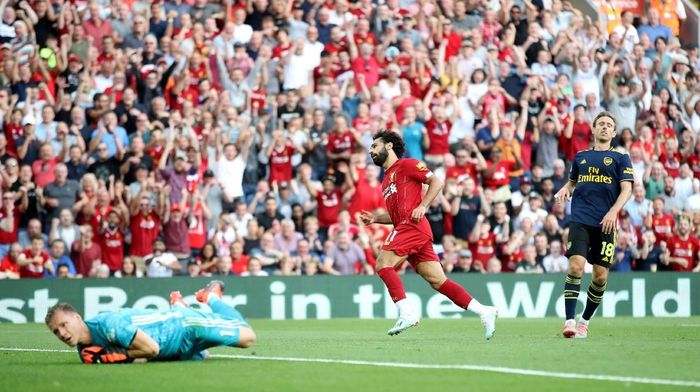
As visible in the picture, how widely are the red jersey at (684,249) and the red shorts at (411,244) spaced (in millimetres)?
11407

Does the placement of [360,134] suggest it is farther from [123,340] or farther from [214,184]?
[123,340]

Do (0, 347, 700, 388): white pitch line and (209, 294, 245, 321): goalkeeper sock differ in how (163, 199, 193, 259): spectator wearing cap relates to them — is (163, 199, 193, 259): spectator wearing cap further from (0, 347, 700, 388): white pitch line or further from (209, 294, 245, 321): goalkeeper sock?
(209, 294, 245, 321): goalkeeper sock

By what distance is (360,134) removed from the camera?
23172 millimetres

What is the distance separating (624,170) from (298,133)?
10.4 metres

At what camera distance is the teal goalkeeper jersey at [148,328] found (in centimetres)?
1007

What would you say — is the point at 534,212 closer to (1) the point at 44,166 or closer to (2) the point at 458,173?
(2) the point at 458,173

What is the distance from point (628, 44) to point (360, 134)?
7416 millimetres

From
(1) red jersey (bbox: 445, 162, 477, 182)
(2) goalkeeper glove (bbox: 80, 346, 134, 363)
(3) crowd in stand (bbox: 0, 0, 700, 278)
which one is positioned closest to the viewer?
(2) goalkeeper glove (bbox: 80, 346, 134, 363)

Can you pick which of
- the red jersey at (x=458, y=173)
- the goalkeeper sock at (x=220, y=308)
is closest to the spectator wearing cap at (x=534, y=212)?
the red jersey at (x=458, y=173)

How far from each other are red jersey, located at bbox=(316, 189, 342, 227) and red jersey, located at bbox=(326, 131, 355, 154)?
78cm

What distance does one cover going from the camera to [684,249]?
23.6 m

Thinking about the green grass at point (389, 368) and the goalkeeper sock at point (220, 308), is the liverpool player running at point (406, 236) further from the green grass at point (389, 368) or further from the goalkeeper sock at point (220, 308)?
the goalkeeper sock at point (220, 308)

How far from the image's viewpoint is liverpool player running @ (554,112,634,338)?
44.5ft

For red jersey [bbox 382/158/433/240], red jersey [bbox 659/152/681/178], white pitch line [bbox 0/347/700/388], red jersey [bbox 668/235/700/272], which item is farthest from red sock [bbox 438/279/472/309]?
red jersey [bbox 659/152/681/178]
